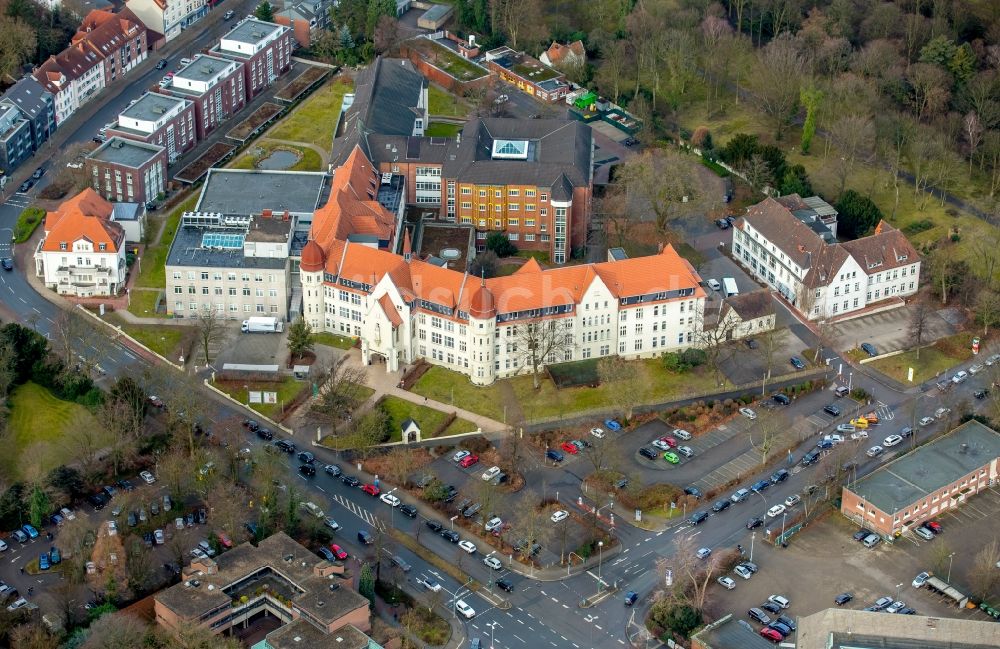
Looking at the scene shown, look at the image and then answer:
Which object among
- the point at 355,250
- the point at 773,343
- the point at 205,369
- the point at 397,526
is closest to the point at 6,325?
the point at 205,369

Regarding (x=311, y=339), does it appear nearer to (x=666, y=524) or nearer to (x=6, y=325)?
(x=6, y=325)

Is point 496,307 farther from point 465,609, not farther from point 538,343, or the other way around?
point 465,609

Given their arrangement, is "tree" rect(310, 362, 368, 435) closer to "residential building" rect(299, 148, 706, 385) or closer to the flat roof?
"residential building" rect(299, 148, 706, 385)

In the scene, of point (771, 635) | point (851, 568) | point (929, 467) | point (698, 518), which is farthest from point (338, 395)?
point (929, 467)

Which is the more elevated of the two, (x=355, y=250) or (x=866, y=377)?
(x=355, y=250)

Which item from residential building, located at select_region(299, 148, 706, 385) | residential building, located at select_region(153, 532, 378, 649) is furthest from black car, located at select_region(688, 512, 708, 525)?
residential building, located at select_region(153, 532, 378, 649)

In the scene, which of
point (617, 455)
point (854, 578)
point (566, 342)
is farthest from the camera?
point (566, 342)
